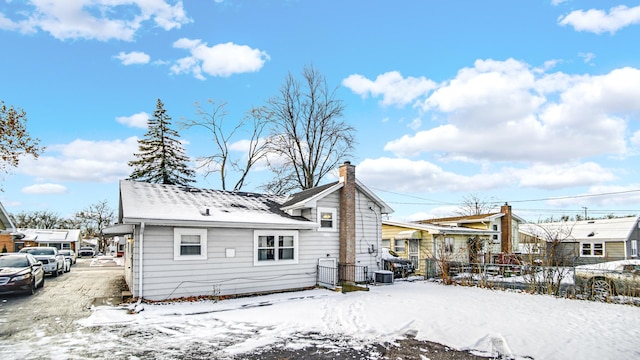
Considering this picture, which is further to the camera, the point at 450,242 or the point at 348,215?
the point at 450,242

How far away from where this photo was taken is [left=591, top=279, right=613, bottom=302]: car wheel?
40.9 ft

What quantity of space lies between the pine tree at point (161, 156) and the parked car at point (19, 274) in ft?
78.2

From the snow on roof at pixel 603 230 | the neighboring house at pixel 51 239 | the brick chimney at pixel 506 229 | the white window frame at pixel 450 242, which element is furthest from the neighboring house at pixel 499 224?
the neighboring house at pixel 51 239

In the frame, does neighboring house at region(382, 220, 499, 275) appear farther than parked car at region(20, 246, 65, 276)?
Yes

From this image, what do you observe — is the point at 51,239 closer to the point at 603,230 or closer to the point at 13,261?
the point at 13,261

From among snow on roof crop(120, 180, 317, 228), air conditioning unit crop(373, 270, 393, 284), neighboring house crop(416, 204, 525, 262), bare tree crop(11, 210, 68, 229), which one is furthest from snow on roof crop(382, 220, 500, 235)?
bare tree crop(11, 210, 68, 229)

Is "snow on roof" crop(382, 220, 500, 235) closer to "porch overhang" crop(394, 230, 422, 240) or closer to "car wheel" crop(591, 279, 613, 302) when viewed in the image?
"porch overhang" crop(394, 230, 422, 240)

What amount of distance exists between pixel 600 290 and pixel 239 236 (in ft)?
42.2

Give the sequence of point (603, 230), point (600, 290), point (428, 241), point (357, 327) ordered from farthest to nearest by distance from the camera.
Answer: point (603, 230) < point (428, 241) < point (600, 290) < point (357, 327)

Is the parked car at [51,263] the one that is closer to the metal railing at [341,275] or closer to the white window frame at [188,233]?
the white window frame at [188,233]

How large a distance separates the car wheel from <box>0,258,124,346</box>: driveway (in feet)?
51.0

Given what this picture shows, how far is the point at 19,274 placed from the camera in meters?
12.5

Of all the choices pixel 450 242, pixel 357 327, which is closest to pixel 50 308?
pixel 357 327

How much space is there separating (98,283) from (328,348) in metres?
13.7
